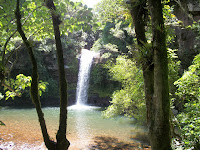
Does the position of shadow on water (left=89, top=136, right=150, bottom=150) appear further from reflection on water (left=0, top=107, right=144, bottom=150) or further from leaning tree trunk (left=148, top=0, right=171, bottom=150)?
leaning tree trunk (left=148, top=0, right=171, bottom=150)

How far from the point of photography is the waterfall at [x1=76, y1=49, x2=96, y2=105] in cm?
2039

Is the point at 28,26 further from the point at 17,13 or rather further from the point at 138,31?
the point at 138,31

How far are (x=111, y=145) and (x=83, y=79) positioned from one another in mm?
14055

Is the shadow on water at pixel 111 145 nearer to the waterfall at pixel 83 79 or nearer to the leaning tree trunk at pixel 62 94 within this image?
the leaning tree trunk at pixel 62 94

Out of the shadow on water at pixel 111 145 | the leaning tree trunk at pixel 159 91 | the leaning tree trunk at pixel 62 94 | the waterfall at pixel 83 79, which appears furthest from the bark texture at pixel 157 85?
the waterfall at pixel 83 79

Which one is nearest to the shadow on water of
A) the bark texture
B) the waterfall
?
the bark texture

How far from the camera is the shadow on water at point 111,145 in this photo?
733cm

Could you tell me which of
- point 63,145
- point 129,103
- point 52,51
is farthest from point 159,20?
point 52,51

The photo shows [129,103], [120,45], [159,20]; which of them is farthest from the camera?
[120,45]

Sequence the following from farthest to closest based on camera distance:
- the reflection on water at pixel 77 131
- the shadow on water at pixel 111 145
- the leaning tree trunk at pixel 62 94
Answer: the reflection on water at pixel 77 131, the shadow on water at pixel 111 145, the leaning tree trunk at pixel 62 94

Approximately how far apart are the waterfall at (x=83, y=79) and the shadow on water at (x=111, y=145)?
38.5 ft

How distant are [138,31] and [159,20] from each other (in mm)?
539

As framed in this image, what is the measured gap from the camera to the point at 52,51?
21.9 m

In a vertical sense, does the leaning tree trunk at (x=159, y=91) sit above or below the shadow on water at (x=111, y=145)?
above
